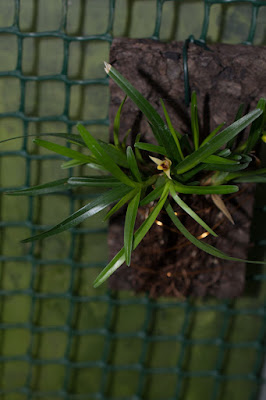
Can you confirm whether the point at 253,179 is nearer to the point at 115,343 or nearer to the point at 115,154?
the point at 115,154

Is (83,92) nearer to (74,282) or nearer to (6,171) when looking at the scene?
(6,171)

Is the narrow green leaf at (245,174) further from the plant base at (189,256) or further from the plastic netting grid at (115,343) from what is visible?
the plastic netting grid at (115,343)

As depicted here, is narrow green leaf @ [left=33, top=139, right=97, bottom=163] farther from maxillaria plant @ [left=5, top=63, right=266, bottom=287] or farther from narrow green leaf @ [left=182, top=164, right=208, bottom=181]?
narrow green leaf @ [left=182, top=164, right=208, bottom=181]

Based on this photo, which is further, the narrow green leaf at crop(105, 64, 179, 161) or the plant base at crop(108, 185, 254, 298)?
the plant base at crop(108, 185, 254, 298)

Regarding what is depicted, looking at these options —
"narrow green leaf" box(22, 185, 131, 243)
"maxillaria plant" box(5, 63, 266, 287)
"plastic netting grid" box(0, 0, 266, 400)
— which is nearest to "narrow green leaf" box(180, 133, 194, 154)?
"maxillaria plant" box(5, 63, 266, 287)

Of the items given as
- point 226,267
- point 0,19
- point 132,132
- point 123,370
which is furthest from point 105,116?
point 123,370

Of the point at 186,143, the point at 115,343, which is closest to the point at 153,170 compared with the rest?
the point at 186,143
